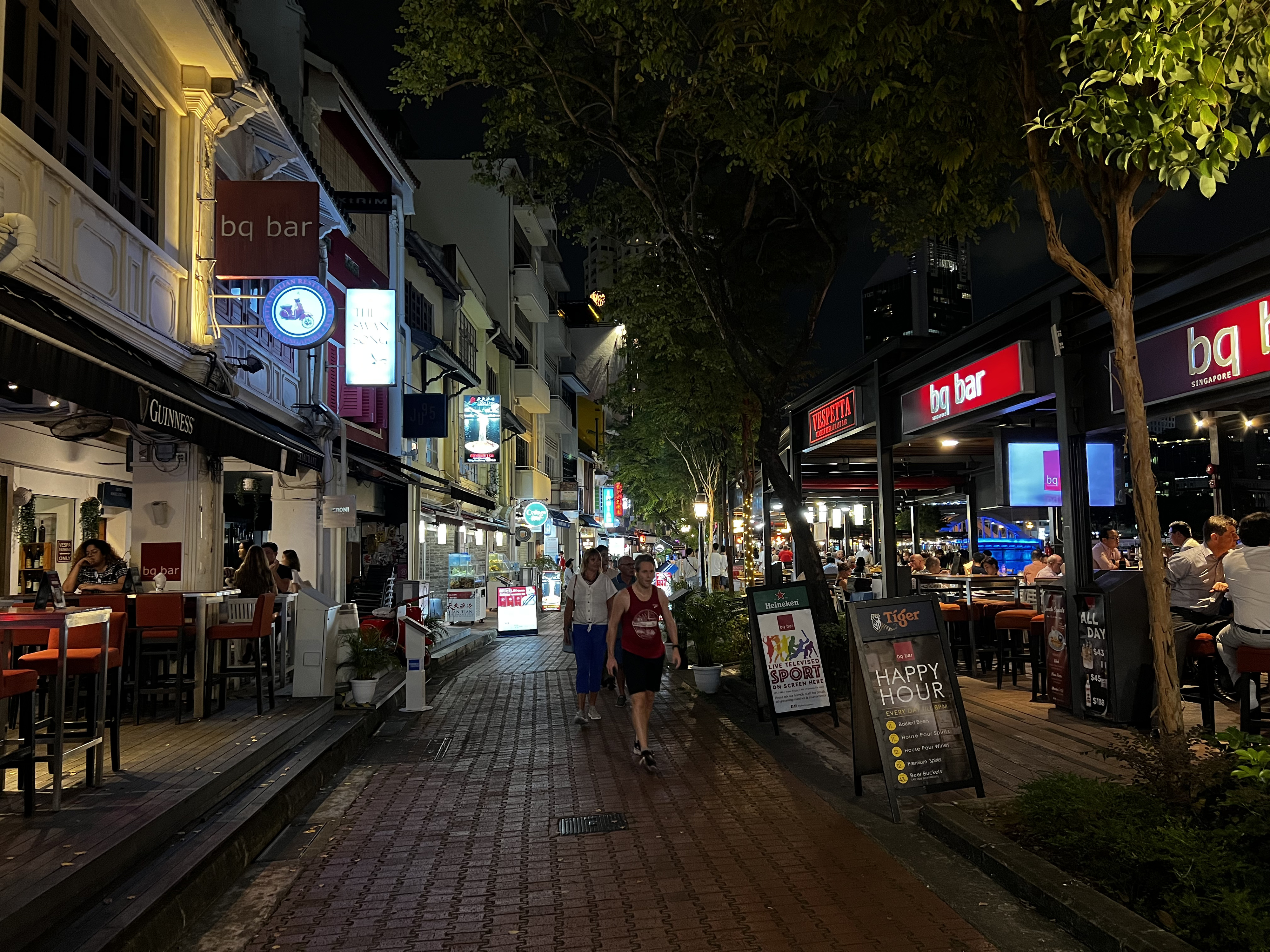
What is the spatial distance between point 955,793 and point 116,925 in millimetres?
5229

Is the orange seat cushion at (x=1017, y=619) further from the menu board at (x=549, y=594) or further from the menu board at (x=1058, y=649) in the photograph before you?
the menu board at (x=549, y=594)

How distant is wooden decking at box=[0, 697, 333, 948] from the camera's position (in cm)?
464

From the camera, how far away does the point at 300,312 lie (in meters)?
13.0

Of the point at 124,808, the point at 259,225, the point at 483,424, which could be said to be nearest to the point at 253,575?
the point at 259,225

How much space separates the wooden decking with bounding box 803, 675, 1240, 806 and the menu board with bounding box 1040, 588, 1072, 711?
0.61 ft

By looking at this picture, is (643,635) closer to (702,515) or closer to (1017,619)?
(1017,619)

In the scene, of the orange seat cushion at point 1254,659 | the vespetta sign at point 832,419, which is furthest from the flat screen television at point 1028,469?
the orange seat cushion at point 1254,659

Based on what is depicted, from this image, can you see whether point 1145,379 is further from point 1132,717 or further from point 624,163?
point 624,163

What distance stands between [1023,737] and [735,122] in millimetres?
7124

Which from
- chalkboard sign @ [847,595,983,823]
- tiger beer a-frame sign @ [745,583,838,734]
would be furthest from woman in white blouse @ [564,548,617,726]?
chalkboard sign @ [847,595,983,823]

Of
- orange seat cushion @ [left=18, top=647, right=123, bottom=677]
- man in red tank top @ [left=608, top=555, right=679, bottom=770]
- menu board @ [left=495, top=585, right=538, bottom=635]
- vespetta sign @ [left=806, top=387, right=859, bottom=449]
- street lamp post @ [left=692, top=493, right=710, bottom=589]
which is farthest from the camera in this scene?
street lamp post @ [left=692, top=493, right=710, bottom=589]

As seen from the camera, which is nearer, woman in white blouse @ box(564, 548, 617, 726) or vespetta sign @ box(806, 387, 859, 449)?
woman in white blouse @ box(564, 548, 617, 726)

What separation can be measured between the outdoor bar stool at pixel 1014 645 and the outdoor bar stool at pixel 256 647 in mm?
8141

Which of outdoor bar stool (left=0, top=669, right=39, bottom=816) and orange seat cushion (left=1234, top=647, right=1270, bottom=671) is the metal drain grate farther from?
orange seat cushion (left=1234, top=647, right=1270, bottom=671)
